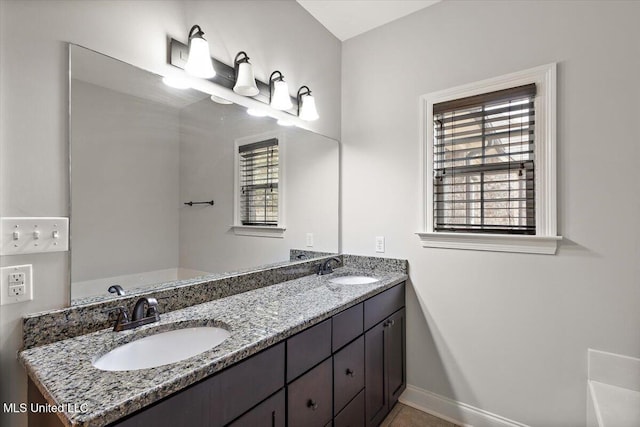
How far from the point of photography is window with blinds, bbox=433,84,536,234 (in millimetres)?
1803

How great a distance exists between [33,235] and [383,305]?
1.70 meters

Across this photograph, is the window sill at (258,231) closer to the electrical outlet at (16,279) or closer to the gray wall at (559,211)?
the gray wall at (559,211)

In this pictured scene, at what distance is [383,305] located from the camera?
193 centimetres

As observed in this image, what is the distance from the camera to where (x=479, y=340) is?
6.39 feet

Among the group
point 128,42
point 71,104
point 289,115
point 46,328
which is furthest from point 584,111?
point 46,328

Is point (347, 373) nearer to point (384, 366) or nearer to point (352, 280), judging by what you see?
point (384, 366)

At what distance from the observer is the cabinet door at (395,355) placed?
6.52 ft

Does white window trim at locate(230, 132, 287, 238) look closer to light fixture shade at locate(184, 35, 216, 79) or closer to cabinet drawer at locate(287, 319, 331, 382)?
light fixture shade at locate(184, 35, 216, 79)

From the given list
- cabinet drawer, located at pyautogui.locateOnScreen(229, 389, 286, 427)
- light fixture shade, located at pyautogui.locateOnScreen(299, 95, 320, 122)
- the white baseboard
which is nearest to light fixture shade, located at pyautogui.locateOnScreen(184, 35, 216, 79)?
light fixture shade, located at pyautogui.locateOnScreen(299, 95, 320, 122)

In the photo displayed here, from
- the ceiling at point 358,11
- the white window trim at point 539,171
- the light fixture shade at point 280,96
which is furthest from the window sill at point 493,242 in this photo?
the ceiling at point 358,11

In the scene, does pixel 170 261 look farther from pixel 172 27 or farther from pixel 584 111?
pixel 584 111

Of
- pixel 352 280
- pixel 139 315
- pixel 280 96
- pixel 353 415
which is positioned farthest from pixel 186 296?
pixel 280 96

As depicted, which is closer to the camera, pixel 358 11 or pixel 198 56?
pixel 198 56

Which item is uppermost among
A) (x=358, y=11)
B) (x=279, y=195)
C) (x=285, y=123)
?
(x=358, y=11)
